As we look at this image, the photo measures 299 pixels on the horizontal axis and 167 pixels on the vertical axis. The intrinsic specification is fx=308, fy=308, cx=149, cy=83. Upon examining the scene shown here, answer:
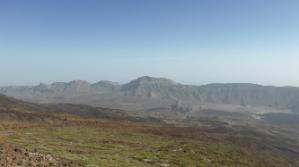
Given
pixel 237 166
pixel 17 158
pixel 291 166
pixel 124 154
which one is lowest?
pixel 291 166

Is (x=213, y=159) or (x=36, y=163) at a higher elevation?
(x=36, y=163)

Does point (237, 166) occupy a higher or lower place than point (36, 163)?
lower

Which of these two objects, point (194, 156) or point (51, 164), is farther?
point (194, 156)

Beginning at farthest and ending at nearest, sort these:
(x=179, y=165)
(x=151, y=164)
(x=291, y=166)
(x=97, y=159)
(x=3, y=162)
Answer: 1. (x=291, y=166)
2. (x=179, y=165)
3. (x=151, y=164)
4. (x=97, y=159)
5. (x=3, y=162)

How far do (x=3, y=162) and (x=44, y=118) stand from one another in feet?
243

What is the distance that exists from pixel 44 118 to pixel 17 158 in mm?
72089

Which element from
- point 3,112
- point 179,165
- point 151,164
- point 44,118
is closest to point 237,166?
point 179,165

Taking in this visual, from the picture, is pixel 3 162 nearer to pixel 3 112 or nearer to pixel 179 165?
pixel 179 165

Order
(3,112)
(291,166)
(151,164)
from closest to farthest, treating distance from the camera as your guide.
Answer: (151,164)
(291,166)
(3,112)

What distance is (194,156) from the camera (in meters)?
55.2

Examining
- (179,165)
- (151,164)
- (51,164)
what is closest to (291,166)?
(179,165)

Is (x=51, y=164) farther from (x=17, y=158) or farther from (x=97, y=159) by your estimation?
(x=97, y=159)

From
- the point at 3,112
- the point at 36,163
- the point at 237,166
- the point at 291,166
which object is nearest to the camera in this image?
the point at 36,163

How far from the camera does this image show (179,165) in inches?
1697
